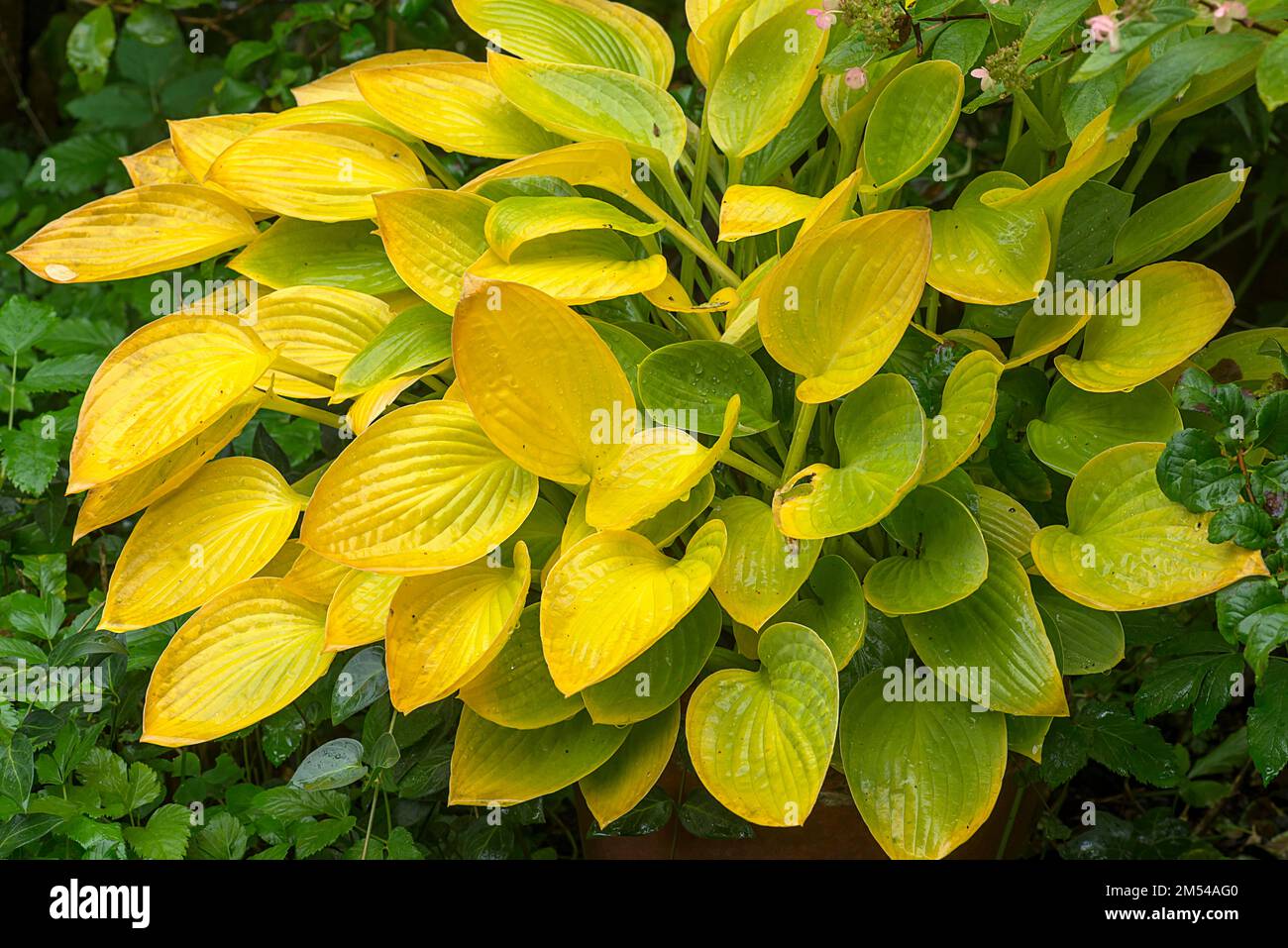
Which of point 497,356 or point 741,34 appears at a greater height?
point 741,34

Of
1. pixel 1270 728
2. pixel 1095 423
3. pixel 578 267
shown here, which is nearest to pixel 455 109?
pixel 578 267

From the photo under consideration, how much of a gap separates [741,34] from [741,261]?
245 millimetres

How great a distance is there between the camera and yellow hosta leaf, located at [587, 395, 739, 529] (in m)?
0.87

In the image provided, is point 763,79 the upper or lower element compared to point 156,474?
upper

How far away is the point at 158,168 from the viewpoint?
1328 millimetres

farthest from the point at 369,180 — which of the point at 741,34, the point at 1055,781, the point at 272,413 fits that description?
the point at 1055,781

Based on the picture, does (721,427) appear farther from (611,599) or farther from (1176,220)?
(1176,220)

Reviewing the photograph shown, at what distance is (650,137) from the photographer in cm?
111

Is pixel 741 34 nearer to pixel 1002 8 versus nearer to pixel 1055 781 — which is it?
pixel 1002 8

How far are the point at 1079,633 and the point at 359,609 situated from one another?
0.62m

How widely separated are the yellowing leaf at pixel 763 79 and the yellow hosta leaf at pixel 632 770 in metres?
0.53

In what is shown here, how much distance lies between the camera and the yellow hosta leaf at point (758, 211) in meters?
0.98

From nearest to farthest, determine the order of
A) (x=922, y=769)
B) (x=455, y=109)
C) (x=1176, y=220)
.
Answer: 1. (x=922, y=769)
2. (x=1176, y=220)
3. (x=455, y=109)

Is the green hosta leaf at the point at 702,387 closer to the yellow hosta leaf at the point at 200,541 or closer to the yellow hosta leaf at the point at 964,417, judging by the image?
the yellow hosta leaf at the point at 964,417
